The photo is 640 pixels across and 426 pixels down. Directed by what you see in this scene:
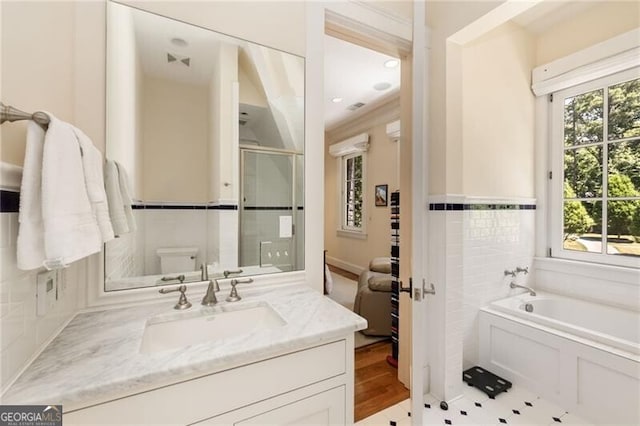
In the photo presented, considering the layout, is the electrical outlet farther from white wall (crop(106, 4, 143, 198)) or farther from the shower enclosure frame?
Result: the shower enclosure frame


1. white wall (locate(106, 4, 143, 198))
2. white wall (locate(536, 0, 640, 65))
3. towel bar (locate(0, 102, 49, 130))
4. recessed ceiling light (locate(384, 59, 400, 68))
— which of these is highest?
recessed ceiling light (locate(384, 59, 400, 68))

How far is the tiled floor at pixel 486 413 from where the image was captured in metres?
1.60

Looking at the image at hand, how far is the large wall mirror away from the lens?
1.11 metres

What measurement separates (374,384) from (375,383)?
14mm

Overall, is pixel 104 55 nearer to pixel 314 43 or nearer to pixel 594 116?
pixel 314 43

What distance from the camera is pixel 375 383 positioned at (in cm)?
193

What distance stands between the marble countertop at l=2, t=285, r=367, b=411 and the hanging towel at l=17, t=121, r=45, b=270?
0.28 meters

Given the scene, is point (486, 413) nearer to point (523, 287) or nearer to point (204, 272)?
point (523, 287)

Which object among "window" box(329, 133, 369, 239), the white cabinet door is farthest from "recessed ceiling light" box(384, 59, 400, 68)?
the white cabinet door

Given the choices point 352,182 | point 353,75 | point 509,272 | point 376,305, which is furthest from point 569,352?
point 352,182

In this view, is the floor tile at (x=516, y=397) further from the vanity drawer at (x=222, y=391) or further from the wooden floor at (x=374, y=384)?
the vanity drawer at (x=222, y=391)

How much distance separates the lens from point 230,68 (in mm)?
1310

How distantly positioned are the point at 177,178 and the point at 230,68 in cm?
60

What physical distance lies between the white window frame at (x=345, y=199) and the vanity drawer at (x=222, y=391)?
13.0 feet
